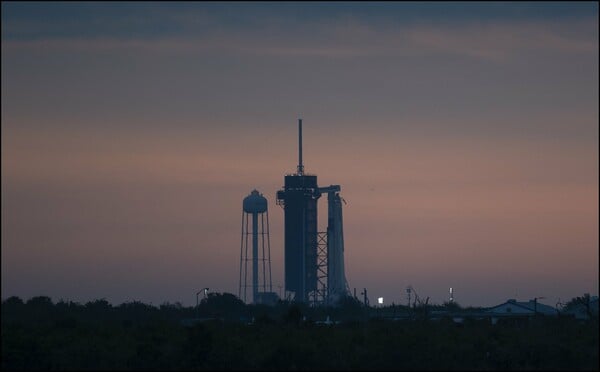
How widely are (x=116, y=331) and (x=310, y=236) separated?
10473 centimetres

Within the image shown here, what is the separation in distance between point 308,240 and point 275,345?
107745 mm

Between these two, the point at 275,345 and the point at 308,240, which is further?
the point at 308,240

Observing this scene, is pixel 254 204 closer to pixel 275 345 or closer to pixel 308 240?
pixel 308 240

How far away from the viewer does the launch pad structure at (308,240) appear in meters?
162

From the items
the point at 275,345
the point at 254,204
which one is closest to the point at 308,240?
the point at 254,204

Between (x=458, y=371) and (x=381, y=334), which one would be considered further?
(x=381, y=334)

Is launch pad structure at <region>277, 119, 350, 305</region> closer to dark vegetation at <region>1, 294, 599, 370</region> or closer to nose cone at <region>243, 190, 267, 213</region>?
nose cone at <region>243, 190, 267, 213</region>

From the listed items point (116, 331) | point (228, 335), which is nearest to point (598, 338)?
point (228, 335)

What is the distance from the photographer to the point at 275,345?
56.3 meters

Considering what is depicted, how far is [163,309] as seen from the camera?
87312 millimetres

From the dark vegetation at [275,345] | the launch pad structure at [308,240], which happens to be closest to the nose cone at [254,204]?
the launch pad structure at [308,240]

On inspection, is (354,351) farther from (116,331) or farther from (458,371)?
(116,331)

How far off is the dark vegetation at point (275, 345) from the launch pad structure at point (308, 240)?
9438cm

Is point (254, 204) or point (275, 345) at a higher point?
point (254, 204)
